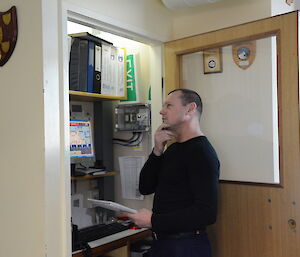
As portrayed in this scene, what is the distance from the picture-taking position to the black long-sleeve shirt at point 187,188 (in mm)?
1716

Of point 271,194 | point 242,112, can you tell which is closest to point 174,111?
point 242,112

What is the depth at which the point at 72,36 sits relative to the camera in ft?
7.88

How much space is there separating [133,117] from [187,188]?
3.21 ft

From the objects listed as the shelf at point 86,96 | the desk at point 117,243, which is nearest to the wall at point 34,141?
the desk at point 117,243

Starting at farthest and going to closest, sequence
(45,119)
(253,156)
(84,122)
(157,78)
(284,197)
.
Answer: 1. (84,122)
2. (157,78)
3. (253,156)
4. (284,197)
5. (45,119)

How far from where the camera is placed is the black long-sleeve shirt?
5.63ft

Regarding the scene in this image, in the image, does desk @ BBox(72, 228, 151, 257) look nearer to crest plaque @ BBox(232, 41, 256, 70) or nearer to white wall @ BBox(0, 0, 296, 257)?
white wall @ BBox(0, 0, 296, 257)

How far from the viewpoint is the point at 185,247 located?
6.02ft

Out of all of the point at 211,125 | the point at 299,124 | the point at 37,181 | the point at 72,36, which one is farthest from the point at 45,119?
the point at 299,124

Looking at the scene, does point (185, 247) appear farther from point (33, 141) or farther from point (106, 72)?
point (106, 72)

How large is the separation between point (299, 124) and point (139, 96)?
4.02 feet

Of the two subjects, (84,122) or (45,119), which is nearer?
(45,119)

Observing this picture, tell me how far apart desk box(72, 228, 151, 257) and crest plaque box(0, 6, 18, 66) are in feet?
3.81

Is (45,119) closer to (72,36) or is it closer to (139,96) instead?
(72,36)
